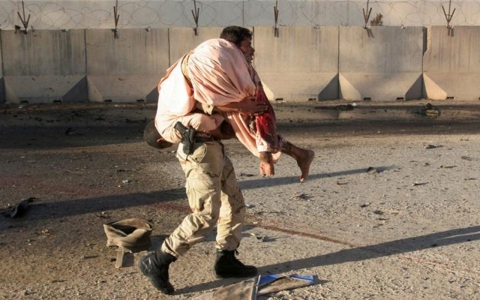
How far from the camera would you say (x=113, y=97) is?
1638 cm

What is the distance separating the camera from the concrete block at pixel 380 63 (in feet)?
54.2

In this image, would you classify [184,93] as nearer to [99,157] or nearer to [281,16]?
[99,157]

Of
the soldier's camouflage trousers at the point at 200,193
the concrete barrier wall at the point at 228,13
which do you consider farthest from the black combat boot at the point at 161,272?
the concrete barrier wall at the point at 228,13

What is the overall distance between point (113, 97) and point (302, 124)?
17.3 feet

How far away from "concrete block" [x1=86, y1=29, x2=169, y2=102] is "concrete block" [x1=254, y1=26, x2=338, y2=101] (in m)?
2.33

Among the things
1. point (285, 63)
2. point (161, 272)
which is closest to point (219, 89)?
point (161, 272)

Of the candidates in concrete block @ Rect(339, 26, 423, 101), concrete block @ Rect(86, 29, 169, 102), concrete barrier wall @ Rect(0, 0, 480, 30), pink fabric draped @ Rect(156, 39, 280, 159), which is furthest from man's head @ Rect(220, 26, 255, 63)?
concrete barrier wall @ Rect(0, 0, 480, 30)

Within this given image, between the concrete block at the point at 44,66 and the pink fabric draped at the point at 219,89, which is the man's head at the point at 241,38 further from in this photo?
the concrete block at the point at 44,66

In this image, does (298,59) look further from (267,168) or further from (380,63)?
(267,168)

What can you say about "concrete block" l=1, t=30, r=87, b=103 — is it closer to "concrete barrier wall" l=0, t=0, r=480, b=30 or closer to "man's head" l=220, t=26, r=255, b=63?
"concrete barrier wall" l=0, t=0, r=480, b=30

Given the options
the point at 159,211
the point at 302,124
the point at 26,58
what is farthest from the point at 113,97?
the point at 159,211

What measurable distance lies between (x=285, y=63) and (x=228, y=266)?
12131 mm

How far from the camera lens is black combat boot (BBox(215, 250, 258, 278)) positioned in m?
4.88

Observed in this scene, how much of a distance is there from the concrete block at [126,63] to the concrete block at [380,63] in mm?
4249
